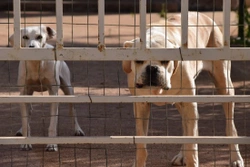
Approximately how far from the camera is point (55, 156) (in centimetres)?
768

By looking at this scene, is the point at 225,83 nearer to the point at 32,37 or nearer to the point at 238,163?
the point at 238,163

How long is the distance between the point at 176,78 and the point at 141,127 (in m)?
0.58

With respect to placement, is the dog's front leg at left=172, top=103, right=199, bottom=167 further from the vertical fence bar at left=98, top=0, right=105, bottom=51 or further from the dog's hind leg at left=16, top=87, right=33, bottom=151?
the dog's hind leg at left=16, top=87, right=33, bottom=151

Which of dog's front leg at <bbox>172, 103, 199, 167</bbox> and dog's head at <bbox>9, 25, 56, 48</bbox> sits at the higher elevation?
dog's head at <bbox>9, 25, 56, 48</bbox>

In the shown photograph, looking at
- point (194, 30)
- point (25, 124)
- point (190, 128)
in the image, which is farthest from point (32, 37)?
point (190, 128)

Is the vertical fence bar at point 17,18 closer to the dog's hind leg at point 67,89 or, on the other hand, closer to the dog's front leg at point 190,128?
the dog's front leg at point 190,128

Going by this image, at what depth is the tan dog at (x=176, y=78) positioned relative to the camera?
6012 millimetres

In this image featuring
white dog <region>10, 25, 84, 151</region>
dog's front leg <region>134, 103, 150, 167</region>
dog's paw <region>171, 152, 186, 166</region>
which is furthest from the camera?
white dog <region>10, 25, 84, 151</region>

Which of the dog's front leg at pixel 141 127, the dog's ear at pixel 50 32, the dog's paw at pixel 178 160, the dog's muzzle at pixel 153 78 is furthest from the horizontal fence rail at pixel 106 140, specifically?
the dog's ear at pixel 50 32

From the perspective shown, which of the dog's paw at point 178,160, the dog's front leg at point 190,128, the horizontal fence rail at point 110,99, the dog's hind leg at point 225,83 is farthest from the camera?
the dog's hind leg at point 225,83

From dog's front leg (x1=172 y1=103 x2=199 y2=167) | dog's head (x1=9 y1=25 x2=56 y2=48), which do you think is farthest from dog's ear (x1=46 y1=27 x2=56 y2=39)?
dog's front leg (x1=172 y1=103 x2=199 y2=167)

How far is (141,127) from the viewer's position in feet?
→ 22.0

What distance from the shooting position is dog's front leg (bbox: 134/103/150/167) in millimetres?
6594

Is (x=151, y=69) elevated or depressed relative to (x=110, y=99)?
elevated
